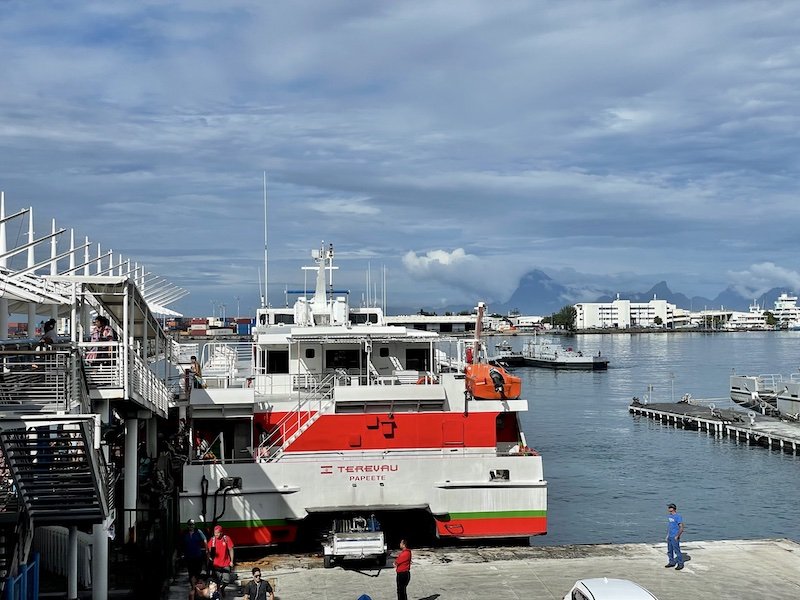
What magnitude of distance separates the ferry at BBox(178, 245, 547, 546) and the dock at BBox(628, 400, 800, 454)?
31.8 metres

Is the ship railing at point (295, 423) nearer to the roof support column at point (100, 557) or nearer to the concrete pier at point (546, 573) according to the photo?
the concrete pier at point (546, 573)

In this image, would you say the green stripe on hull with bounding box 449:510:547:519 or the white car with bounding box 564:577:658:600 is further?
the green stripe on hull with bounding box 449:510:547:519

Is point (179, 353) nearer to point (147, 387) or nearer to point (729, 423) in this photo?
point (147, 387)

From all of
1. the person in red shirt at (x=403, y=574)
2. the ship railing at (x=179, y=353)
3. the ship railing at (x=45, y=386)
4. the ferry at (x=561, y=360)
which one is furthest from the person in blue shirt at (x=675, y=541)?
the ferry at (x=561, y=360)

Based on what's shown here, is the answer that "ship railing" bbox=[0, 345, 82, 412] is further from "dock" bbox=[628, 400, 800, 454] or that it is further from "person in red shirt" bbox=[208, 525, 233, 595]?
"dock" bbox=[628, 400, 800, 454]

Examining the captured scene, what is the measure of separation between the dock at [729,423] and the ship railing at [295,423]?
3498 cm

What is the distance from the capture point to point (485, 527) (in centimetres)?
2433

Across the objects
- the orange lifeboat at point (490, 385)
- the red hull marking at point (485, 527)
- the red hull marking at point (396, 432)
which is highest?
the orange lifeboat at point (490, 385)

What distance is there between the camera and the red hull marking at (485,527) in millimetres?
24312

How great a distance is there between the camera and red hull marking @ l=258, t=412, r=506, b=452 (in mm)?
25203

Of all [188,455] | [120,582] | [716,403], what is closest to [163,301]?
[188,455]

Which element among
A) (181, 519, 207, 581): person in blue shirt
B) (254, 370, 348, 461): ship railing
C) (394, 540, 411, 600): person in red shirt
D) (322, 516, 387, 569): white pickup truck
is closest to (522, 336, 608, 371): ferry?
(254, 370, 348, 461): ship railing

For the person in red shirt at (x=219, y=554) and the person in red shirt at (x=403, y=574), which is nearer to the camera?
the person in red shirt at (x=403, y=574)

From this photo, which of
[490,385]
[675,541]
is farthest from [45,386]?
[490,385]
